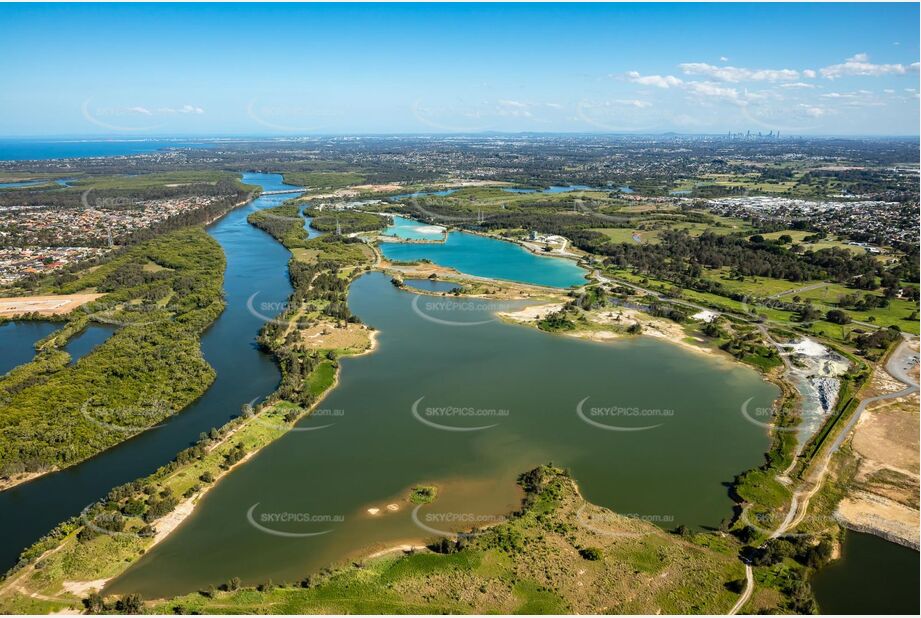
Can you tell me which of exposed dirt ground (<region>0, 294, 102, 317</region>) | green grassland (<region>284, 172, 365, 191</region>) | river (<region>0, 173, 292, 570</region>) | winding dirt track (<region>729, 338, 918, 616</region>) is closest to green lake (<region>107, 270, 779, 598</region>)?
winding dirt track (<region>729, 338, 918, 616</region>)

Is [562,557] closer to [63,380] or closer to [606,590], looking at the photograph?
[606,590]

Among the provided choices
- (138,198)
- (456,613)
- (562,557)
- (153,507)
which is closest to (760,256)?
(562,557)

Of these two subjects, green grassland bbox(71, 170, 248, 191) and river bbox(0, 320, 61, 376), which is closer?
river bbox(0, 320, 61, 376)

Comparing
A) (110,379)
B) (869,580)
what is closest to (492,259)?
(110,379)

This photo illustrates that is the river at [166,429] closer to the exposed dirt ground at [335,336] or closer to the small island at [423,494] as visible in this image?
the exposed dirt ground at [335,336]

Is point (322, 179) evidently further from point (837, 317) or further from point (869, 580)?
point (869, 580)

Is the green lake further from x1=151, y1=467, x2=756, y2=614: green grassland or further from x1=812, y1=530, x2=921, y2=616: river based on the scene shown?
x1=812, y1=530, x2=921, y2=616: river
